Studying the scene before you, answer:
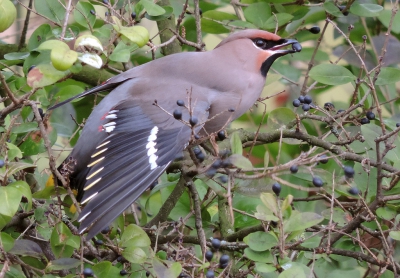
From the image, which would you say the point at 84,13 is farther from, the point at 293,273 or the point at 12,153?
the point at 293,273

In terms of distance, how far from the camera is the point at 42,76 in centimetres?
201

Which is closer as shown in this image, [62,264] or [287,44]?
[62,264]

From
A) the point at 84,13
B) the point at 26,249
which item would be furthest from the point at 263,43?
the point at 26,249

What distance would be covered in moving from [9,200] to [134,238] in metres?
0.35

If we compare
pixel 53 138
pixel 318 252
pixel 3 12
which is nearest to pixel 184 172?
pixel 53 138

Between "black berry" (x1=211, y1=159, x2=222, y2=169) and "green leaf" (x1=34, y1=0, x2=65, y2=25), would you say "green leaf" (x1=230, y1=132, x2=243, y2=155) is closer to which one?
"black berry" (x1=211, y1=159, x2=222, y2=169)

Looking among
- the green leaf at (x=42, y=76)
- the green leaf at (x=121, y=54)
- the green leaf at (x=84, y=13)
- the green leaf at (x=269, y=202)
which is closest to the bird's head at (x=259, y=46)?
the green leaf at (x=84, y=13)

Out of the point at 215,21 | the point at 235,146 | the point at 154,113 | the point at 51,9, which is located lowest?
the point at 154,113

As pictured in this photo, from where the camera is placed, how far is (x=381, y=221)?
2.27m

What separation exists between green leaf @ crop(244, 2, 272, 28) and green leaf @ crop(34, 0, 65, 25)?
2.50 ft

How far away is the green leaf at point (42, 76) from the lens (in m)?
1.98

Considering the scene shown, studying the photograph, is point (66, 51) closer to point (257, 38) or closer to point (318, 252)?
point (318, 252)

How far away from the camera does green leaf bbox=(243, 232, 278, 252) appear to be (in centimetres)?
172

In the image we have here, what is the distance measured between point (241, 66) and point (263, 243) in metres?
1.32
